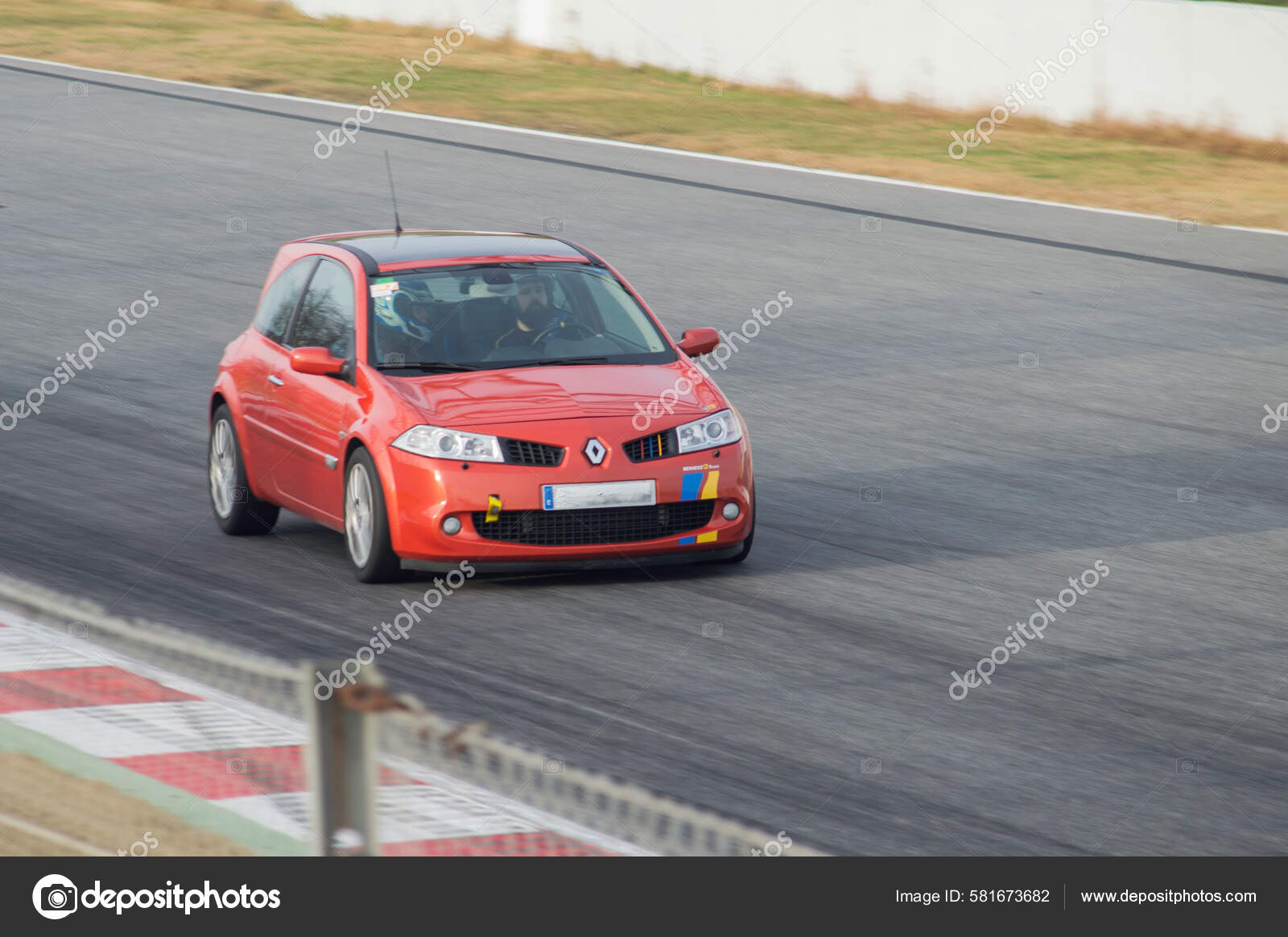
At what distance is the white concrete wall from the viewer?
84.5 feet

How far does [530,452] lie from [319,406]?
1.33m

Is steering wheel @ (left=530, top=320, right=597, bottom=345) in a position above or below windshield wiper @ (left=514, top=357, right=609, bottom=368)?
above

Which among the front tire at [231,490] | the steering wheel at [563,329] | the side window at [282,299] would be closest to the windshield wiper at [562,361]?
the steering wheel at [563,329]

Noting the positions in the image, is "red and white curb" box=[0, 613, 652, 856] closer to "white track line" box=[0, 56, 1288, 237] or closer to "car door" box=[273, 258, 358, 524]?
"car door" box=[273, 258, 358, 524]

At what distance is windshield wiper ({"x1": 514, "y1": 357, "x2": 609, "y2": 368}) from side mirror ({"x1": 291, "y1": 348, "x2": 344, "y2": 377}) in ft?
2.87

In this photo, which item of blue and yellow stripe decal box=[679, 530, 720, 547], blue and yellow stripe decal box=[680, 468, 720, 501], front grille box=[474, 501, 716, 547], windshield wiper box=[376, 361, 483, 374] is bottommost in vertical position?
blue and yellow stripe decal box=[679, 530, 720, 547]

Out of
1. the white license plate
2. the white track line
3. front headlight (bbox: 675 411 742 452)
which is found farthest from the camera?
the white track line

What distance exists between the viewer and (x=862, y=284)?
18859 millimetres

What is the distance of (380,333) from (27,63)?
26.0m

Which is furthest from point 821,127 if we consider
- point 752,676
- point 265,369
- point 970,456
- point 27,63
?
point 752,676

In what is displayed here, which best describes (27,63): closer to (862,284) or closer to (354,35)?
(354,35)

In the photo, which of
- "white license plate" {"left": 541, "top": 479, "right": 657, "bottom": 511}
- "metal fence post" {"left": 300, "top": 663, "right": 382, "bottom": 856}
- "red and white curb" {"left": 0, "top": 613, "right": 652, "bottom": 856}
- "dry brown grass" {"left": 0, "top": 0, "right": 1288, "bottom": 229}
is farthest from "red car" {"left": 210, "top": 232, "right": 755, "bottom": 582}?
"dry brown grass" {"left": 0, "top": 0, "right": 1288, "bottom": 229}

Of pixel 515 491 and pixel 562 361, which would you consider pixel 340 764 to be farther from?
pixel 562 361

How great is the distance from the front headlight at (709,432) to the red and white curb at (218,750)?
2.98 metres
